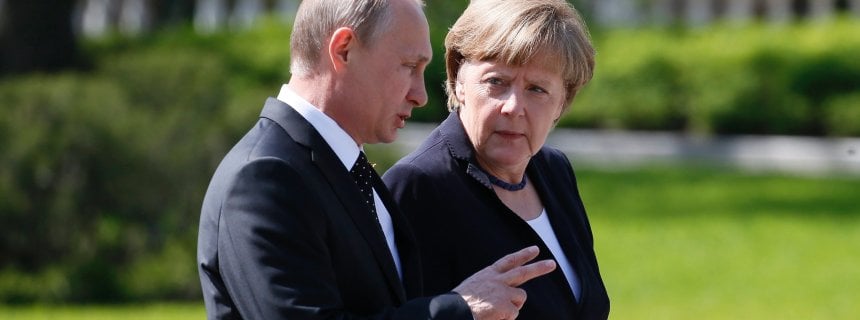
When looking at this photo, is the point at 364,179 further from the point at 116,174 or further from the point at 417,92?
the point at 116,174

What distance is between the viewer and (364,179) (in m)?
2.81

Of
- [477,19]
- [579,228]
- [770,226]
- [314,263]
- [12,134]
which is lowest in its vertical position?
[770,226]

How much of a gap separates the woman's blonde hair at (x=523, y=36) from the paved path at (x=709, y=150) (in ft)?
43.4

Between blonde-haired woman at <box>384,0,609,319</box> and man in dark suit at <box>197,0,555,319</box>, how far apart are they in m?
0.45

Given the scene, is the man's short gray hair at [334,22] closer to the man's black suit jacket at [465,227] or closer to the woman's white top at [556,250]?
the man's black suit jacket at [465,227]

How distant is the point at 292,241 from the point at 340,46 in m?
0.40

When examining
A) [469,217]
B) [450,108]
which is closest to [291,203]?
[469,217]

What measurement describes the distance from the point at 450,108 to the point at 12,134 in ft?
22.2

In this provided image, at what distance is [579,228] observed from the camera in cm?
354

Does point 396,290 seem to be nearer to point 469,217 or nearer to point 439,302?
point 439,302

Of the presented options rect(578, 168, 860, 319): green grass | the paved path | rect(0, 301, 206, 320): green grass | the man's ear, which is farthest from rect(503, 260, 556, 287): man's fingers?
the paved path

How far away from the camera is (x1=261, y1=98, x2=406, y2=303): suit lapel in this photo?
265 cm

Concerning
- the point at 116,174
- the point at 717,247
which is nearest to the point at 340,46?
the point at 116,174

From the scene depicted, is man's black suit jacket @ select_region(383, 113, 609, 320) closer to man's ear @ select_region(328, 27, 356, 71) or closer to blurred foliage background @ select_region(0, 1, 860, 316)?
man's ear @ select_region(328, 27, 356, 71)
